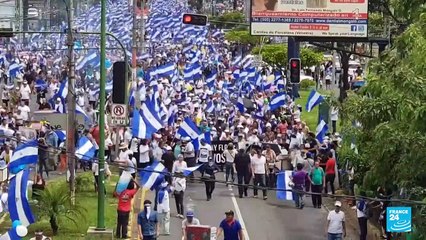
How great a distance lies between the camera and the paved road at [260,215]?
76.9ft

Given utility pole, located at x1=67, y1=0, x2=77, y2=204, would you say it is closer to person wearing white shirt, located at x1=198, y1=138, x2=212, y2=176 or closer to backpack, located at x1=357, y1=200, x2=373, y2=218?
person wearing white shirt, located at x1=198, y1=138, x2=212, y2=176

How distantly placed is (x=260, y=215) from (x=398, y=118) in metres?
9.66

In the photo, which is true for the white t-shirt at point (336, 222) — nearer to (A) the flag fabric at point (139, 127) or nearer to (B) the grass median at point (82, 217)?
(B) the grass median at point (82, 217)

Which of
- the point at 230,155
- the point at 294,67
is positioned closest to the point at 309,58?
the point at 294,67

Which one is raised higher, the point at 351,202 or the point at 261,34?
the point at 261,34

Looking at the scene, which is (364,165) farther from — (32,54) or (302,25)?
(32,54)

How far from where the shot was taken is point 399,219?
1684 centimetres

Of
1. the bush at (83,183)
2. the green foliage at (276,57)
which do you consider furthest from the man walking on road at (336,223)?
the green foliage at (276,57)

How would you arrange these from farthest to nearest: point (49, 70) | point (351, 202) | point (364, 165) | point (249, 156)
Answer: point (49, 70), point (249, 156), point (351, 202), point (364, 165)

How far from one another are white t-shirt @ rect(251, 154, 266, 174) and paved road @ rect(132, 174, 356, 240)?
80 centimetres

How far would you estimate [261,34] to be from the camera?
35.7m

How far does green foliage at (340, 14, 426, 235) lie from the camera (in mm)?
15816

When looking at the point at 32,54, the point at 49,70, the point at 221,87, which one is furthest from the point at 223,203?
the point at 32,54

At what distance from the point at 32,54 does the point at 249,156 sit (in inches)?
1706
